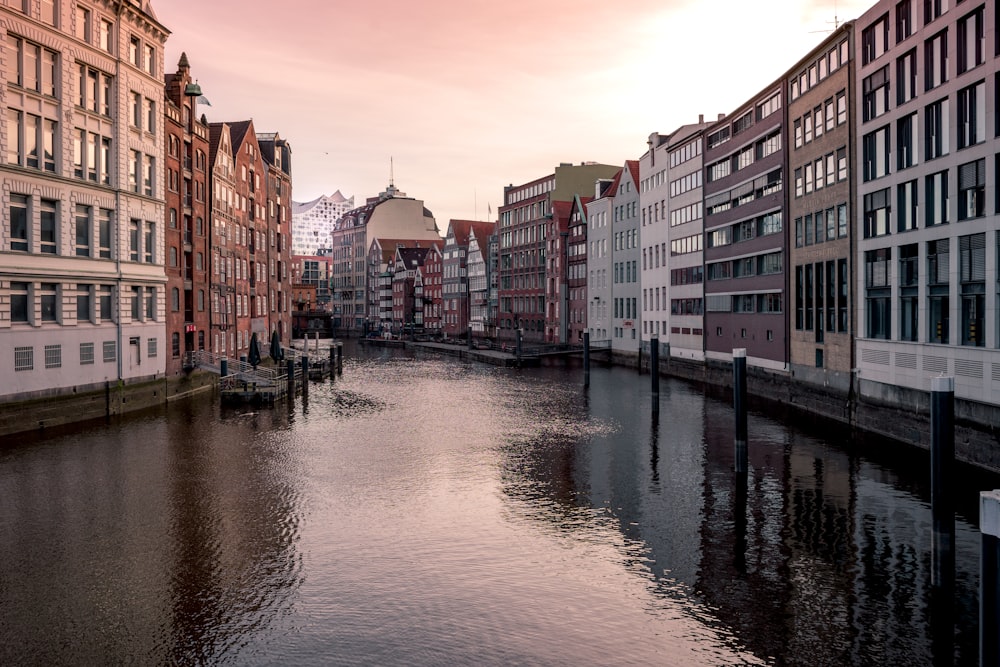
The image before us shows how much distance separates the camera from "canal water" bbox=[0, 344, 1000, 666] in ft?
50.3

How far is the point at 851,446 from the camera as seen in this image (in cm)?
3638

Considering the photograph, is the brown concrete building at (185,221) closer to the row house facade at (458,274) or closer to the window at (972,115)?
the window at (972,115)

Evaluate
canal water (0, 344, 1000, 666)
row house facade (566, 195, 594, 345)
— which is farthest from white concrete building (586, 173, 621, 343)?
canal water (0, 344, 1000, 666)

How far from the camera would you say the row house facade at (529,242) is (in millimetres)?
113625

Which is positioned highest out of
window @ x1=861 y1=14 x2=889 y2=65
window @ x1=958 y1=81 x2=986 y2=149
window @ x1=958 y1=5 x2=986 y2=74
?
window @ x1=861 y1=14 x2=889 y2=65

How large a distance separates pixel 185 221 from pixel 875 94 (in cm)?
4705

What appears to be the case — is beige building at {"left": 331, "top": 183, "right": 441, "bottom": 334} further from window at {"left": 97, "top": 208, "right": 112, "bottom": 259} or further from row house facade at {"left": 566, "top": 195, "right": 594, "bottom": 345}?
window at {"left": 97, "top": 208, "right": 112, "bottom": 259}

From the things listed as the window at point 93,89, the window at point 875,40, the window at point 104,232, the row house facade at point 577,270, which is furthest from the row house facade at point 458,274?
the window at point 875,40

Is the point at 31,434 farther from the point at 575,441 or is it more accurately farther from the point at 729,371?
the point at 729,371

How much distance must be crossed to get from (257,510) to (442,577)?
348 inches

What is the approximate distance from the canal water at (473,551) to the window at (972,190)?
1036cm

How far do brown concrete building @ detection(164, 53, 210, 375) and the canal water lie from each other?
1815 cm

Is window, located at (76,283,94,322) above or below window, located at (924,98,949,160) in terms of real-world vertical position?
below

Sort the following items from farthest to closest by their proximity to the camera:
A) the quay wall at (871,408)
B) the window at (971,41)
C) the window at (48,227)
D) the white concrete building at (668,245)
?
the white concrete building at (668,245), the window at (48,227), the window at (971,41), the quay wall at (871,408)
